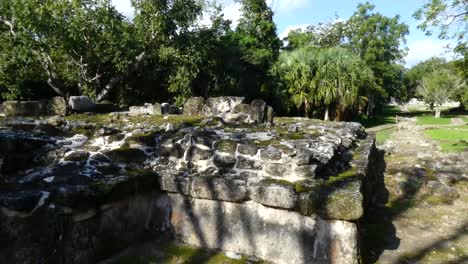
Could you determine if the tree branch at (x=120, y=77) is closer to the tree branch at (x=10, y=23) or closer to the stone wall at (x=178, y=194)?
the tree branch at (x=10, y=23)

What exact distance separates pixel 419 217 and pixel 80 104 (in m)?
5.38

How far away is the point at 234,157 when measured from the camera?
3.53 meters

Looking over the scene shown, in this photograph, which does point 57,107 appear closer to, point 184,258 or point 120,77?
point 184,258

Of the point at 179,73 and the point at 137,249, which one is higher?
the point at 179,73

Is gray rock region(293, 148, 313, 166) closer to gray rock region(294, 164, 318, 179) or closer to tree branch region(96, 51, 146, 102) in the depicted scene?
gray rock region(294, 164, 318, 179)

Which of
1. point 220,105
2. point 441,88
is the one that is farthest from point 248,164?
point 441,88

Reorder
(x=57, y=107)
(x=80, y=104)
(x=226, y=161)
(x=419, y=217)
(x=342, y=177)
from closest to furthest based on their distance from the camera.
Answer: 1. (x=342, y=177)
2. (x=226, y=161)
3. (x=419, y=217)
4. (x=57, y=107)
5. (x=80, y=104)

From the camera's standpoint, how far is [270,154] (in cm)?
337

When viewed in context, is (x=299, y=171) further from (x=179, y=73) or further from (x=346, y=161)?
(x=179, y=73)

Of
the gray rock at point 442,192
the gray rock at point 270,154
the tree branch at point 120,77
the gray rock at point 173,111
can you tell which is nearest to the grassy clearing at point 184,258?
the gray rock at point 270,154

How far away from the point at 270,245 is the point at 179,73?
10466mm

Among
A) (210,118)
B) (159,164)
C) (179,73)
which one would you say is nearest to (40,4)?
(179,73)

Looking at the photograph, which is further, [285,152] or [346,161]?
[346,161]

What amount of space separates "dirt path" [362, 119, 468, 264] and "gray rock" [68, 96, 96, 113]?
15.1 ft
